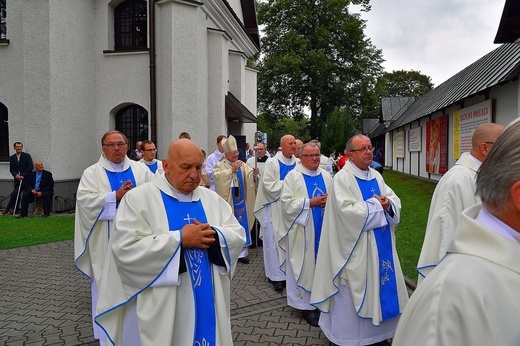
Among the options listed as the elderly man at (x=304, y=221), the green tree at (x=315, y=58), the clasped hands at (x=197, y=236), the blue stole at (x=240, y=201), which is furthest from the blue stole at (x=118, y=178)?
the green tree at (x=315, y=58)

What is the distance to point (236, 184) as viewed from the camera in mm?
8109

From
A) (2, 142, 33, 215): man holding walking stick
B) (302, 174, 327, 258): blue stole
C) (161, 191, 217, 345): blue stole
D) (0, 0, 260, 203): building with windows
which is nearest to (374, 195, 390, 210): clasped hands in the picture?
(302, 174, 327, 258): blue stole

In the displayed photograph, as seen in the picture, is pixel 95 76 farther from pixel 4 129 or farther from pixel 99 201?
pixel 99 201

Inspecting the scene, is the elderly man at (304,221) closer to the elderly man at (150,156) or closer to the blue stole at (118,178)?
the blue stole at (118,178)

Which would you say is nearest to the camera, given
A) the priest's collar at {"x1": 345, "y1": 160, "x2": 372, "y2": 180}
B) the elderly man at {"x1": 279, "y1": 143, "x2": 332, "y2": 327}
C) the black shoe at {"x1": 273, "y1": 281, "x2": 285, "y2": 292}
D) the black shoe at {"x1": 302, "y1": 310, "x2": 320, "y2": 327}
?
the priest's collar at {"x1": 345, "y1": 160, "x2": 372, "y2": 180}

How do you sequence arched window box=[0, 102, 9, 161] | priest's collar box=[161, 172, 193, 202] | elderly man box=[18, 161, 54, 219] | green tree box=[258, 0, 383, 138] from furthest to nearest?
green tree box=[258, 0, 383, 138], arched window box=[0, 102, 9, 161], elderly man box=[18, 161, 54, 219], priest's collar box=[161, 172, 193, 202]

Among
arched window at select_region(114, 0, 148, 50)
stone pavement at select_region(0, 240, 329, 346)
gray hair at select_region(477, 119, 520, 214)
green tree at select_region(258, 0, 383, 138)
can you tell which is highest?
green tree at select_region(258, 0, 383, 138)

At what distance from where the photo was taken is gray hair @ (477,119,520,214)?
4.12 feet

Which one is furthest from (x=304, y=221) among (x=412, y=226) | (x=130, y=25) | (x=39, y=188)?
(x=130, y=25)

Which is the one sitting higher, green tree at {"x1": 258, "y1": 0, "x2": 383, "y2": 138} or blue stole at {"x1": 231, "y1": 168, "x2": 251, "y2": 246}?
green tree at {"x1": 258, "y1": 0, "x2": 383, "y2": 138}

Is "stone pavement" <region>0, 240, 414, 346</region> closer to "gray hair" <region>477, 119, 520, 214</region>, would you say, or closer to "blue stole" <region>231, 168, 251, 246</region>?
"blue stole" <region>231, 168, 251, 246</region>

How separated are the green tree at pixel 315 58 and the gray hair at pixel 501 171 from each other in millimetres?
31445

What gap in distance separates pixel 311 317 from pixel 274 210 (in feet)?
6.18

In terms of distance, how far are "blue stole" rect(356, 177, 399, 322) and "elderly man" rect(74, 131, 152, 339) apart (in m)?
2.60
